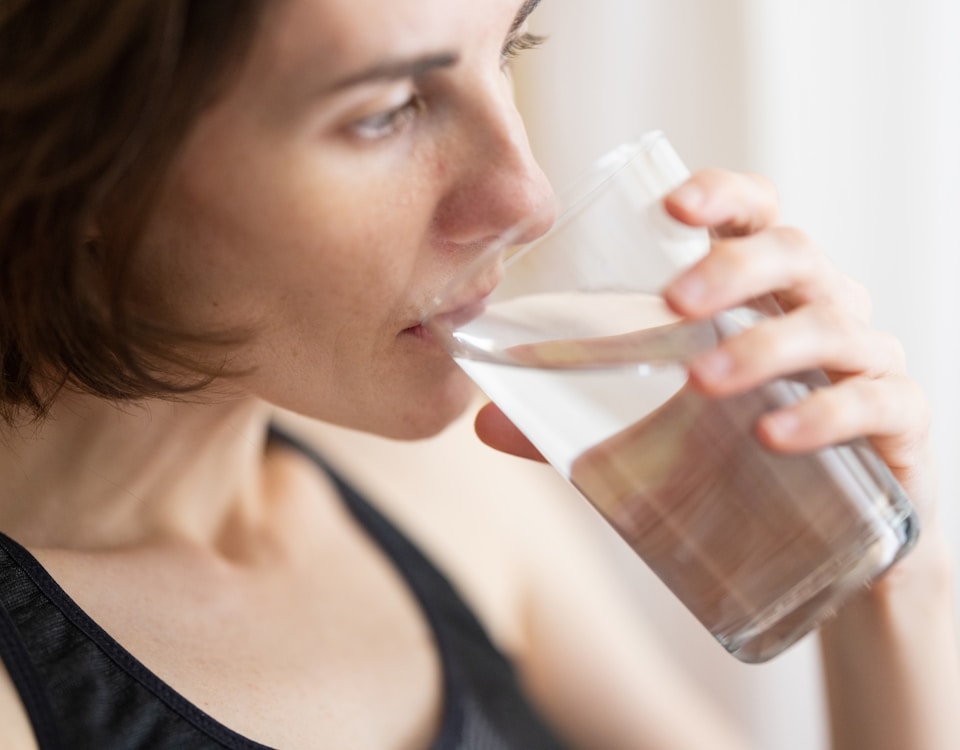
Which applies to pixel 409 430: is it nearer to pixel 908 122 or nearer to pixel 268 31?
pixel 268 31

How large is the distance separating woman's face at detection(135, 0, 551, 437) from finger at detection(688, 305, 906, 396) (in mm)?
190

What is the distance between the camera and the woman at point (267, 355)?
26.1 inches

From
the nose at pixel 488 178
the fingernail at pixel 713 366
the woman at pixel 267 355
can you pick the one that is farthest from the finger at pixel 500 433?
the fingernail at pixel 713 366

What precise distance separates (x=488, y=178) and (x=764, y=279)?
20 cm

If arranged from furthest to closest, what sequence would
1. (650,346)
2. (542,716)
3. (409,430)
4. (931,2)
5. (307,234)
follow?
1. (931,2)
2. (542,716)
3. (409,430)
4. (307,234)
5. (650,346)

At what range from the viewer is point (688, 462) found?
634 mm

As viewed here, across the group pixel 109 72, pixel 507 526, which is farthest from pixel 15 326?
pixel 507 526

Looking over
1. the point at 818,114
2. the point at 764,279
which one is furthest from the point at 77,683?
the point at 818,114

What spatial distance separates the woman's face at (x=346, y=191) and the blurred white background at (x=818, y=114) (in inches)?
23.0

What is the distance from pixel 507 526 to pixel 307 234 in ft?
2.24

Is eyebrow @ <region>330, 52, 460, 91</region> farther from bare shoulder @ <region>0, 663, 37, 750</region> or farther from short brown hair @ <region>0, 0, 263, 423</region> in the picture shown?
bare shoulder @ <region>0, 663, 37, 750</region>

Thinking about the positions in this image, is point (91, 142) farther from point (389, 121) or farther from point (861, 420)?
point (861, 420)

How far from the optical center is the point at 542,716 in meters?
1.19

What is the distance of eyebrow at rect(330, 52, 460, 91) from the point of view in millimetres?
661
